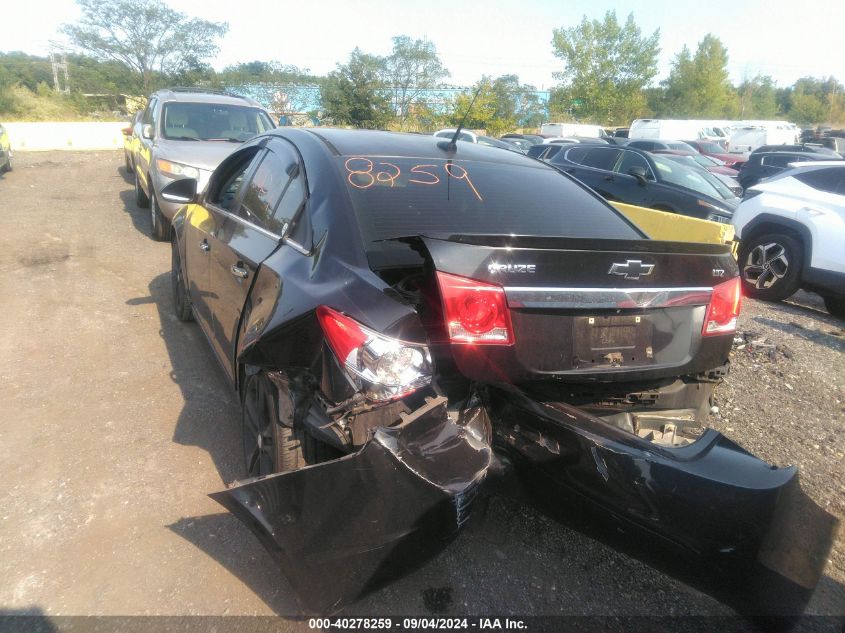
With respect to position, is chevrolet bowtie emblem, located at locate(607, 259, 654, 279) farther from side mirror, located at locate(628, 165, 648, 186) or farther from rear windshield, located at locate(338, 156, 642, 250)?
side mirror, located at locate(628, 165, 648, 186)

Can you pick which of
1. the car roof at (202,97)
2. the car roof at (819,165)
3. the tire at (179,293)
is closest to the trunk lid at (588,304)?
the tire at (179,293)

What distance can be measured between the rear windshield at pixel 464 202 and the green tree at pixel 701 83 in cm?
Result: 6618

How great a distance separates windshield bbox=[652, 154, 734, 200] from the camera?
10.4 meters

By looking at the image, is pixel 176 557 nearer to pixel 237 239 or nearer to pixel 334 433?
pixel 334 433

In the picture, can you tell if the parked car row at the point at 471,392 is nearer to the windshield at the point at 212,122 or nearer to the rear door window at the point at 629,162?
the windshield at the point at 212,122

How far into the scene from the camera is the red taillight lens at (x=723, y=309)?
252cm

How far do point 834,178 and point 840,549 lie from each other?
5.80 metres

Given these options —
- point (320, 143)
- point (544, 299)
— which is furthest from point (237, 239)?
point (544, 299)

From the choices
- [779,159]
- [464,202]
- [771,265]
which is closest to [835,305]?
[771,265]

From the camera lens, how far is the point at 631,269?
2.33 meters

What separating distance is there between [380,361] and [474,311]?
0.37 m

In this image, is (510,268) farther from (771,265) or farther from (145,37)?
(145,37)

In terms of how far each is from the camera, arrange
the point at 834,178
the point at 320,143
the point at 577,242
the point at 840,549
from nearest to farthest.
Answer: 1. the point at 577,242
2. the point at 840,549
3. the point at 320,143
4. the point at 834,178

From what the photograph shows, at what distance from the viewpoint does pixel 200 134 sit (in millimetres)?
9164
